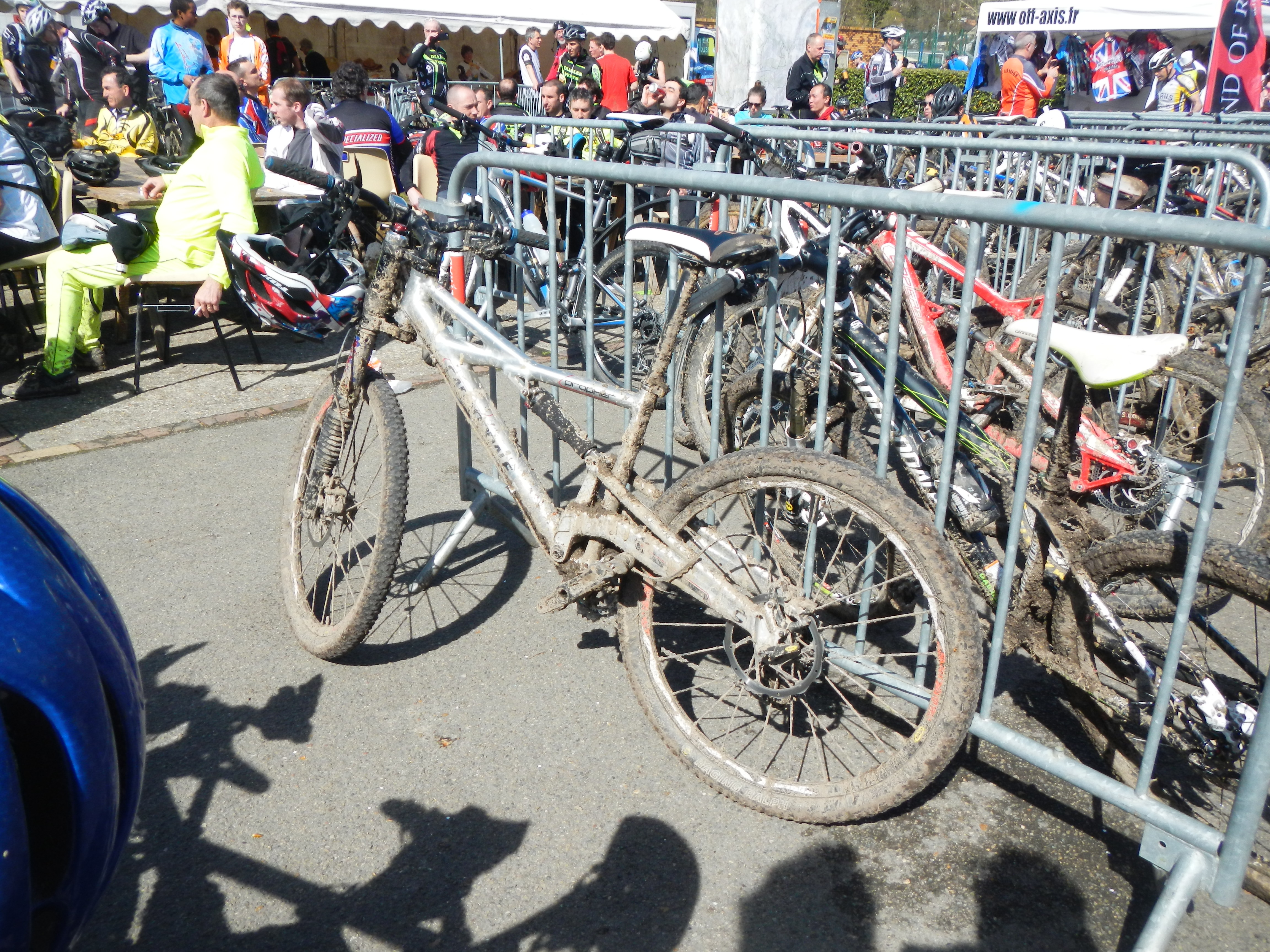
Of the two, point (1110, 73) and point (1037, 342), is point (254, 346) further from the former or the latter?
point (1110, 73)

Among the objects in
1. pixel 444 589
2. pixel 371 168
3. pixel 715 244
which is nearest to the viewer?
pixel 715 244

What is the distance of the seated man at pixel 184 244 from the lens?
6.05 metres

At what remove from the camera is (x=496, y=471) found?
3211 millimetres

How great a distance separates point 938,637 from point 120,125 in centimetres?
1012

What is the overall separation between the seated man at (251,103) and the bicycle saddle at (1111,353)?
1085 cm

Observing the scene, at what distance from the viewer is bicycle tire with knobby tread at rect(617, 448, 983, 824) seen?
94.7 inches

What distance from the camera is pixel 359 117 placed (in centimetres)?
855

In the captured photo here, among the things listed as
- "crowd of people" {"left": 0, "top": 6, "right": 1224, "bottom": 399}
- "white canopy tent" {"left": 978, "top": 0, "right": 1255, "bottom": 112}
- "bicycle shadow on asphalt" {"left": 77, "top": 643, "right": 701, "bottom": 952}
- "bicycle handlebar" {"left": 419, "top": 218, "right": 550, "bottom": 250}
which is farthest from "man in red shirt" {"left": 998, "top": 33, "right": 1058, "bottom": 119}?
"bicycle shadow on asphalt" {"left": 77, "top": 643, "right": 701, "bottom": 952}

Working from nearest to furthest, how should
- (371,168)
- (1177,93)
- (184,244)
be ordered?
(184,244)
(371,168)
(1177,93)

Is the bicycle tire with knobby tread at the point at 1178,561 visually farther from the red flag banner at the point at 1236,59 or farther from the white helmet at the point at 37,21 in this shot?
the white helmet at the point at 37,21

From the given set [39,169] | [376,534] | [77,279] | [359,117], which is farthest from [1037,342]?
[359,117]

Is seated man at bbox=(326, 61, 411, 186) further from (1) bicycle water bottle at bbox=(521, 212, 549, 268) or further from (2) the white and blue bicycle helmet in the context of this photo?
(2) the white and blue bicycle helmet

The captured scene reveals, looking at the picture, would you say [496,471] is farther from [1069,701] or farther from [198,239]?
[198,239]

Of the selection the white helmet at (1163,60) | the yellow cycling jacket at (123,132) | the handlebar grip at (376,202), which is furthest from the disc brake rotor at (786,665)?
the white helmet at (1163,60)
